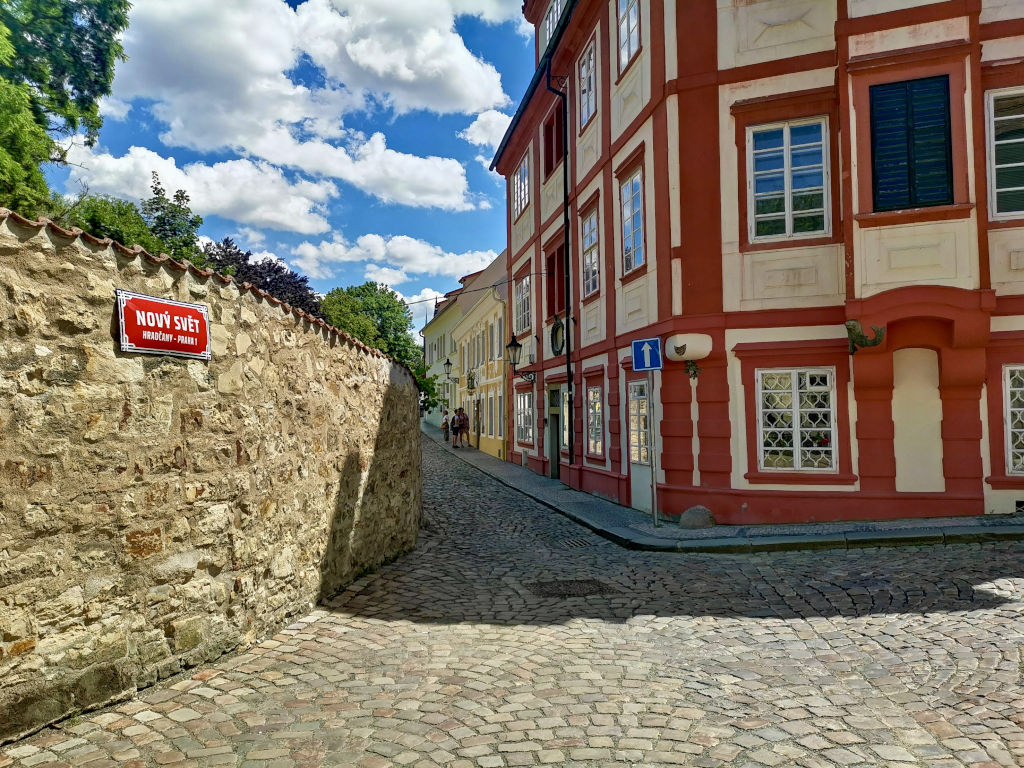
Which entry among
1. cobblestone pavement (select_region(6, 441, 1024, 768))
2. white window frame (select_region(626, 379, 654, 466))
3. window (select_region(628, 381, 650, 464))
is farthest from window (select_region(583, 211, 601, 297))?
cobblestone pavement (select_region(6, 441, 1024, 768))

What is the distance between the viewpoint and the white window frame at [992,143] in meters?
10.4

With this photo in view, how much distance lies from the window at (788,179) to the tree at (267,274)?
16.8 meters

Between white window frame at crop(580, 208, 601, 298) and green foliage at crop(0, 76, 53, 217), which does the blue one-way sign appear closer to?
white window frame at crop(580, 208, 601, 298)

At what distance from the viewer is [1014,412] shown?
10.3 metres

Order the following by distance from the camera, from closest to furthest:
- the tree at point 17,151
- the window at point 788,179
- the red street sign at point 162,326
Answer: the red street sign at point 162,326, the window at point 788,179, the tree at point 17,151

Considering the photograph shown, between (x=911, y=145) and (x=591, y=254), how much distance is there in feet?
24.1

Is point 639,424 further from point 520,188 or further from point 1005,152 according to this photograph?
point 520,188

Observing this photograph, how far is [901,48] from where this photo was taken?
1033 centimetres

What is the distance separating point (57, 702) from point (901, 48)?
38.5 ft

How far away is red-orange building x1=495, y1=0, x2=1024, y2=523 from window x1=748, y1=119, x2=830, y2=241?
0.03 meters

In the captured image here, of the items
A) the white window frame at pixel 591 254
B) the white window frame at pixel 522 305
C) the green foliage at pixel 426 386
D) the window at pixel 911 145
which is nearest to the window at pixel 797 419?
the window at pixel 911 145

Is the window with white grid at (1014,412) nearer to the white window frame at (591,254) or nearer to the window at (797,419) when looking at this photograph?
the window at (797,419)

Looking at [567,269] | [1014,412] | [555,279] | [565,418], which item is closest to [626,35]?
[567,269]

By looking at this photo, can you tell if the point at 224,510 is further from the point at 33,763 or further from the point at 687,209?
the point at 687,209
